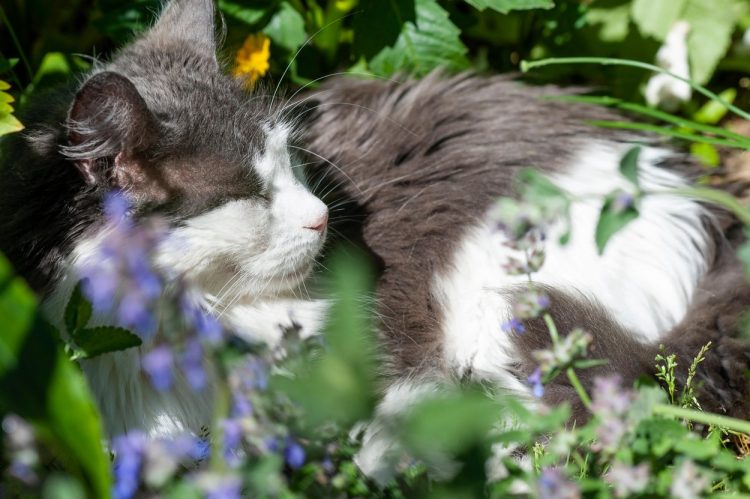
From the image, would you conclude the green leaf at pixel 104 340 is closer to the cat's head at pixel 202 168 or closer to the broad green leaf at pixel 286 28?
the cat's head at pixel 202 168

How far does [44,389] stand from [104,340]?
172mm

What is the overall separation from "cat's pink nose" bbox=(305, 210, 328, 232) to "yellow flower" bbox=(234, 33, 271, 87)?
2.64 feet

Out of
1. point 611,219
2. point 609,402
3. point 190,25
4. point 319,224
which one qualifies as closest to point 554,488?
point 609,402

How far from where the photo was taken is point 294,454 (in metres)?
1.08

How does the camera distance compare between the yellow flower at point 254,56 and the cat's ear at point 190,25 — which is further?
the yellow flower at point 254,56

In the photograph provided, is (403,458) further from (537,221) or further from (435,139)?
(435,139)

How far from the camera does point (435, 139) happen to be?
7.60 ft

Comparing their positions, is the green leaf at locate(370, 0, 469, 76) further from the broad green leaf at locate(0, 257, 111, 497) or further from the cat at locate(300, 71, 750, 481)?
the broad green leaf at locate(0, 257, 111, 497)

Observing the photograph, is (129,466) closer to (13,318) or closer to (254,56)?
(13,318)

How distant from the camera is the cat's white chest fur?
2.08 metres

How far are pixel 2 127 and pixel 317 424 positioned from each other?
1044mm

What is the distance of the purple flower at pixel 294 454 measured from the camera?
107 cm

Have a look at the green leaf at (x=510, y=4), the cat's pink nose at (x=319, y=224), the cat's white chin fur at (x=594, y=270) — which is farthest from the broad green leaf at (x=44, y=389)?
the green leaf at (x=510, y=4)

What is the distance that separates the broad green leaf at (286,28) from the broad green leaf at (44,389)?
62.5 inches
